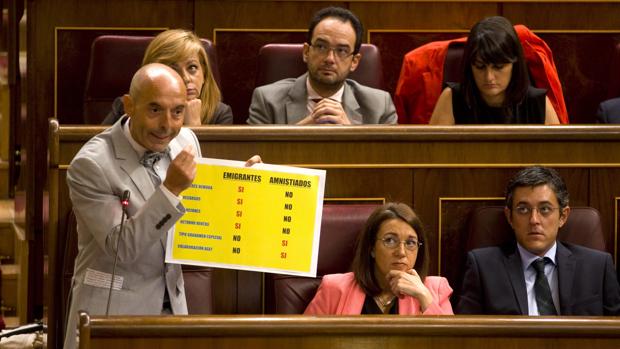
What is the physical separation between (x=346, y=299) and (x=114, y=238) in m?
0.41

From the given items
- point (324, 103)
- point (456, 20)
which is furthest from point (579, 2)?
point (324, 103)

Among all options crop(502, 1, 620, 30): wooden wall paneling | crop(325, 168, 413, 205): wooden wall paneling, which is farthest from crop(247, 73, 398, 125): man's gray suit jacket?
crop(502, 1, 620, 30): wooden wall paneling

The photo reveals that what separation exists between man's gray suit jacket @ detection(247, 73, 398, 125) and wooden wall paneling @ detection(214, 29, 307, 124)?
1.09ft

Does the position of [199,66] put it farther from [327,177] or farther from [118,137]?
[118,137]

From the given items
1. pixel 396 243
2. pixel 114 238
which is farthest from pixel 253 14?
pixel 114 238

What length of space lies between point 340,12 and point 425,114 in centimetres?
30

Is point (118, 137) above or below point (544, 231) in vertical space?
above

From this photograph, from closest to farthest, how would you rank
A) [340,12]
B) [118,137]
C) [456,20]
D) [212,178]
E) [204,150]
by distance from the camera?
[118,137], [212,178], [204,150], [340,12], [456,20]

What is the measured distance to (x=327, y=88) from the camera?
226cm

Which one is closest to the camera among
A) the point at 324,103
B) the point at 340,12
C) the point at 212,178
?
the point at 212,178

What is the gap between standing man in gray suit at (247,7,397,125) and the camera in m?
2.24

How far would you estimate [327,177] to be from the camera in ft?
6.40

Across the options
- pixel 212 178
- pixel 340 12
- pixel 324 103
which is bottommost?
pixel 212 178

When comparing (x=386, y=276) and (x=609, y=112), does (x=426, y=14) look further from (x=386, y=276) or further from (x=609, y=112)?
(x=386, y=276)
